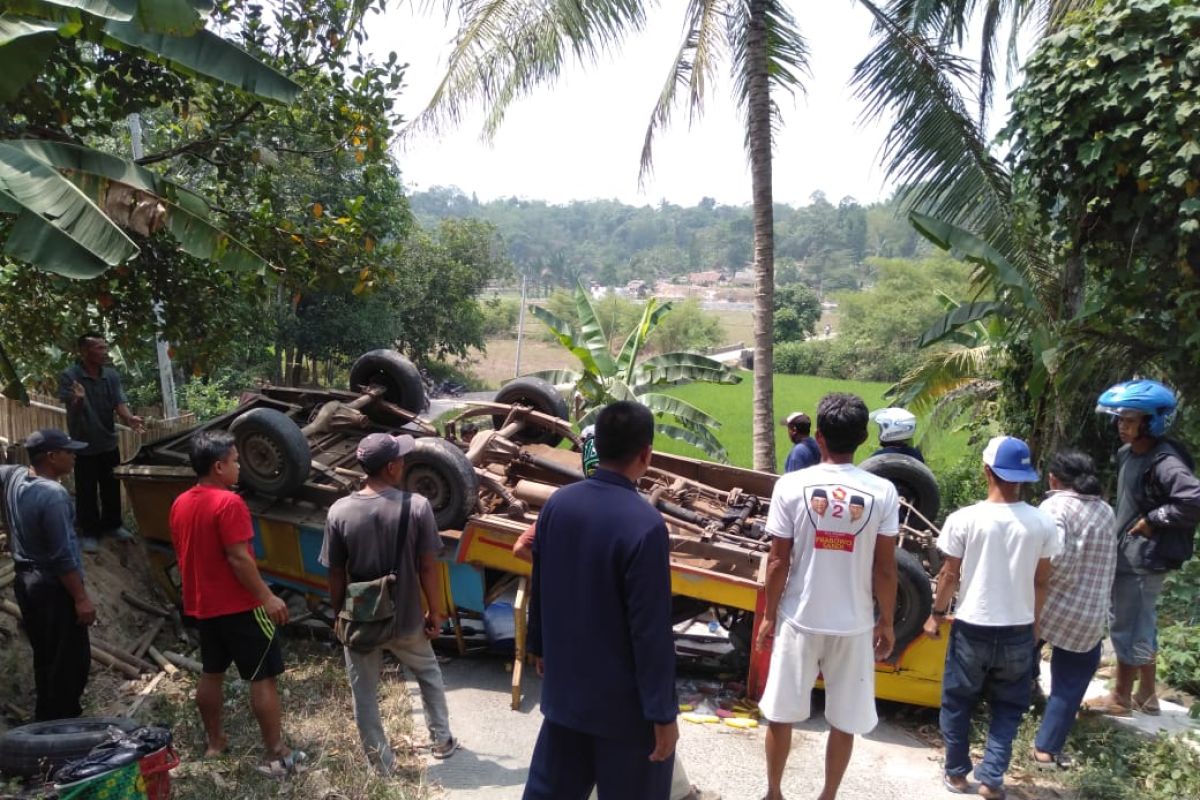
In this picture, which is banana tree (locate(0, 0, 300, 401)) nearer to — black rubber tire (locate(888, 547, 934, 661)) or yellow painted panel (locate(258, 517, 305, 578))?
yellow painted panel (locate(258, 517, 305, 578))

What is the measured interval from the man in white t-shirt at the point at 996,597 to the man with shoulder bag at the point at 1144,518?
1087mm

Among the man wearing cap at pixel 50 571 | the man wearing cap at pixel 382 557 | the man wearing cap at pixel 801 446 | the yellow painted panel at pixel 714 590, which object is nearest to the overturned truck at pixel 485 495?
the yellow painted panel at pixel 714 590

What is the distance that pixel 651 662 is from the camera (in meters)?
2.63

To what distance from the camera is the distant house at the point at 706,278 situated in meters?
101

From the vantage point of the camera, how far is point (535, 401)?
24.5 feet

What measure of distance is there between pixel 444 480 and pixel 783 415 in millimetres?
20893

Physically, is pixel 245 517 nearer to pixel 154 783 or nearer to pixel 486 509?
pixel 154 783

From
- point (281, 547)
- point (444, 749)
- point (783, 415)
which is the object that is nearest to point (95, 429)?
point (281, 547)

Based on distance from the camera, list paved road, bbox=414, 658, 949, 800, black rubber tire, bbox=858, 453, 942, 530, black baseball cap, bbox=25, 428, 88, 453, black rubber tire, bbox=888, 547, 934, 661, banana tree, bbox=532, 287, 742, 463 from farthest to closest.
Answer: banana tree, bbox=532, 287, 742, 463
black rubber tire, bbox=858, 453, 942, 530
black rubber tire, bbox=888, 547, 934, 661
black baseball cap, bbox=25, 428, 88, 453
paved road, bbox=414, 658, 949, 800

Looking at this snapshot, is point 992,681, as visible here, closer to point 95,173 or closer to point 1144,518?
point 1144,518

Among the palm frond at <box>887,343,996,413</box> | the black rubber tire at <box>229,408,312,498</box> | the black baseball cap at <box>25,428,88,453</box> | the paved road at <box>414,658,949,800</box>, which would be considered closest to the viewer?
the paved road at <box>414,658,949,800</box>

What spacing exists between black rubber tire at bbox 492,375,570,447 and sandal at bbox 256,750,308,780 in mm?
3247

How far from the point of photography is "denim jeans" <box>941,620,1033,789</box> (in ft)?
13.0

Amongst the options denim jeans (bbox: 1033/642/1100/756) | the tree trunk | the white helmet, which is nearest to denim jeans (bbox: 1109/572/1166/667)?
denim jeans (bbox: 1033/642/1100/756)
